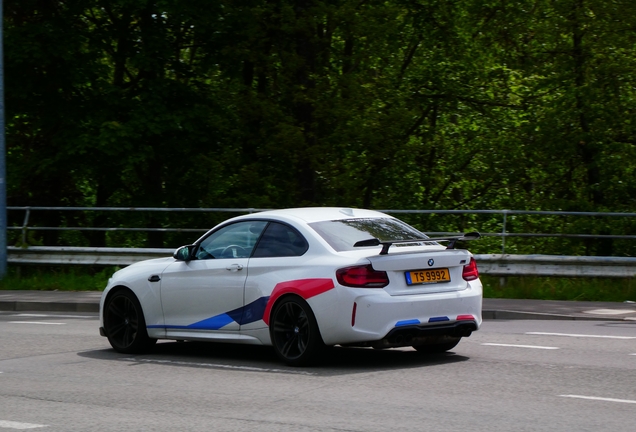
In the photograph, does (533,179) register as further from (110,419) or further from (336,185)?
(110,419)

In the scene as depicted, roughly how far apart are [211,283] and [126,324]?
1421 millimetres

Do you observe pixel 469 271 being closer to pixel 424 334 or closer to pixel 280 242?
pixel 424 334

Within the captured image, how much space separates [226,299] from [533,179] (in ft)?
59.4

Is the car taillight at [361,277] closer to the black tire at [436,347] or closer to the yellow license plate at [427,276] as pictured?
the yellow license plate at [427,276]

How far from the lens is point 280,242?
9.91m

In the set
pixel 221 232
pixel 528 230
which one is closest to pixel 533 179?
pixel 528 230

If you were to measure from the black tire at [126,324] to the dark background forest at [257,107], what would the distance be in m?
10.8

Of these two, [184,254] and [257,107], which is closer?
[184,254]

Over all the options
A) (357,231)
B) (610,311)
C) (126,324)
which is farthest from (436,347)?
(610,311)

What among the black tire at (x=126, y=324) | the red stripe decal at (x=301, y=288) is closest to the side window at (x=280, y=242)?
the red stripe decal at (x=301, y=288)

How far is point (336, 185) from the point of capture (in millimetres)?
23141

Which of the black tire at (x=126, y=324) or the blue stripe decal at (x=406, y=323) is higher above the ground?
the blue stripe decal at (x=406, y=323)

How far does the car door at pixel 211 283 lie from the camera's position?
396 inches

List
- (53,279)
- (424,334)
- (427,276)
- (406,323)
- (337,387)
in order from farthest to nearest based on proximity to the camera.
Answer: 1. (53,279)
2. (427,276)
3. (424,334)
4. (406,323)
5. (337,387)
